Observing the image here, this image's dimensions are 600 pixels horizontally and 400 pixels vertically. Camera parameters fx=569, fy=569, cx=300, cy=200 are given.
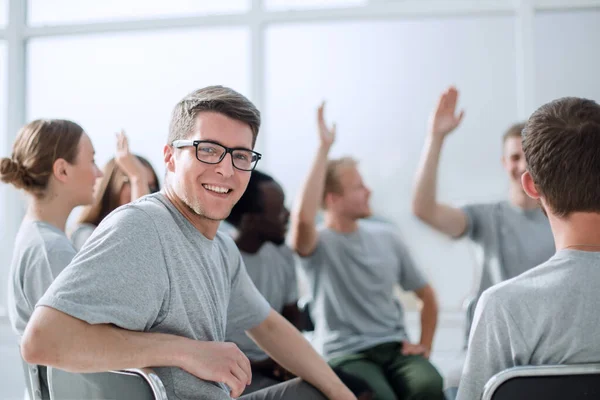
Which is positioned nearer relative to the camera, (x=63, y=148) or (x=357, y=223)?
(x=63, y=148)

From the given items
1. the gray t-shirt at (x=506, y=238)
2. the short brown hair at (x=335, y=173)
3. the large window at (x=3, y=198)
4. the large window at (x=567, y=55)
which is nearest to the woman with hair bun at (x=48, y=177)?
the short brown hair at (x=335, y=173)

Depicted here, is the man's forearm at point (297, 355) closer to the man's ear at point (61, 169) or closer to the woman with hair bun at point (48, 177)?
the woman with hair bun at point (48, 177)

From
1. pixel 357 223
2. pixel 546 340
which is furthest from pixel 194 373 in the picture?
pixel 357 223

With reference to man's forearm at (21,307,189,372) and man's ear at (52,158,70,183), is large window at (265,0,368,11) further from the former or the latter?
man's forearm at (21,307,189,372)

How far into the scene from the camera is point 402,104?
3.49 meters

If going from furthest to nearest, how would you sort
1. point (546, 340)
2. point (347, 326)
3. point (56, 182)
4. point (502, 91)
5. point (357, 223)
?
point (502, 91)
point (357, 223)
point (347, 326)
point (56, 182)
point (546, 340)

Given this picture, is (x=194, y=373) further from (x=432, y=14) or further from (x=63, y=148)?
(x=432, y=14)

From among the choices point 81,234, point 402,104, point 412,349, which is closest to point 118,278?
point 81,234

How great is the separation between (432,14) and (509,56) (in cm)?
54

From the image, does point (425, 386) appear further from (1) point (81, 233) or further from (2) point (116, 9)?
(2) point (116, 9)

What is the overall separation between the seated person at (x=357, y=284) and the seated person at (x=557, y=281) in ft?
3.73

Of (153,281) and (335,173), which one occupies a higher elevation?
(335,173)

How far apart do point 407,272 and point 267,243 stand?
0.70 meters

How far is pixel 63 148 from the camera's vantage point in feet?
5.96
